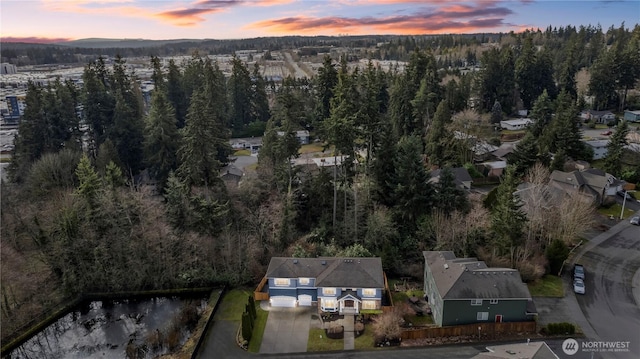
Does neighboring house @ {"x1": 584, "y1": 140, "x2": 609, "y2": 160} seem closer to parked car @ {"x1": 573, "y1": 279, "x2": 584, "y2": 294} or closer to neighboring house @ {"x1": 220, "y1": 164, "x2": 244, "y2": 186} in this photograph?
parked car @ {"x1": 573, "y1": 279, "x2": 584, "y2": 294}

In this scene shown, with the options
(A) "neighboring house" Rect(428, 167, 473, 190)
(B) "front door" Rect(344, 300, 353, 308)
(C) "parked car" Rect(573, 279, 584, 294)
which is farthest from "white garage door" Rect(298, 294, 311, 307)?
(A) "neighboring house" Rect(428, 167, 473, 190)

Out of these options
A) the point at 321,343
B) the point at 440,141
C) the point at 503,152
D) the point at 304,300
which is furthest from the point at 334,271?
the point at 503,152

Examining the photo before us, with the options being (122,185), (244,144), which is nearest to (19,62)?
(244,144)

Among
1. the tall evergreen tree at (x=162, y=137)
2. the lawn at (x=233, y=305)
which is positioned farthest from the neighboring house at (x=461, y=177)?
the tall evergreen tree at (x=162, y=137)

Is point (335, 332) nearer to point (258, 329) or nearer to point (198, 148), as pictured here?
point (258, 329)

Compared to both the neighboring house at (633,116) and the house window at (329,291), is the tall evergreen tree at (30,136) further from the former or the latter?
the neighboring house at (633,116)

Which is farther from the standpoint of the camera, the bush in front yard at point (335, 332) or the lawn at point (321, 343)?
the bush in front yard at point (335, 332)
